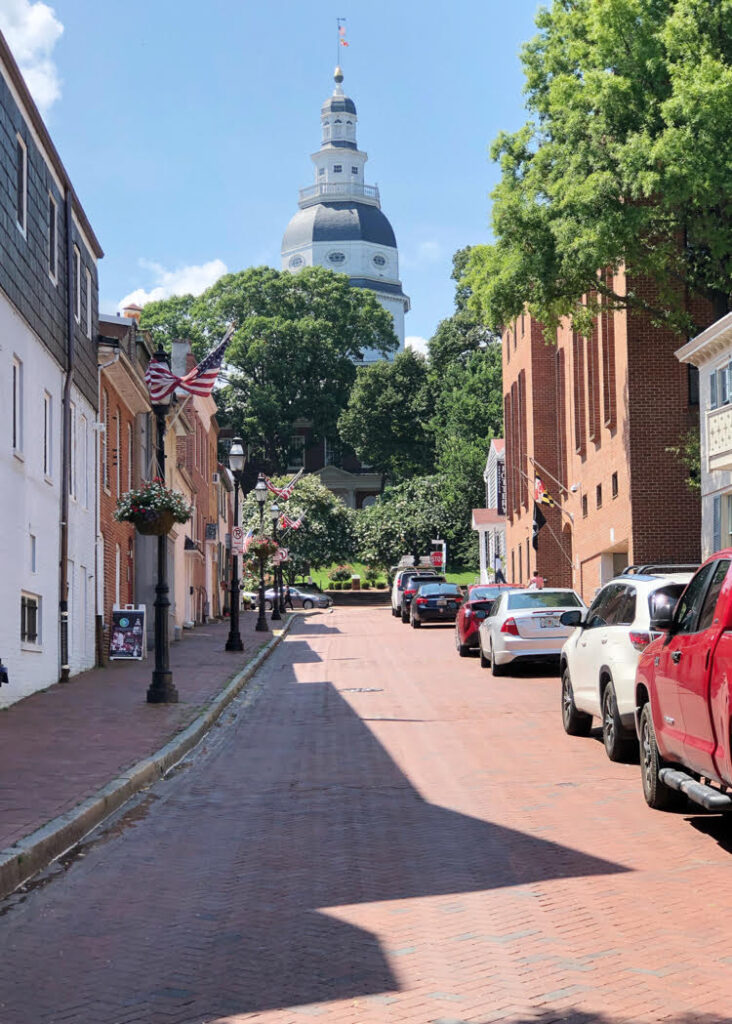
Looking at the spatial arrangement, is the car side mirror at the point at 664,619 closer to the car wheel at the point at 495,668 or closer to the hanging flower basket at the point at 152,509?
the hanging flower basket at the point at 152,509

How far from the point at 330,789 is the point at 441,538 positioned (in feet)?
243

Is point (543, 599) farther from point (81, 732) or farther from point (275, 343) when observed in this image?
point (275, 343)

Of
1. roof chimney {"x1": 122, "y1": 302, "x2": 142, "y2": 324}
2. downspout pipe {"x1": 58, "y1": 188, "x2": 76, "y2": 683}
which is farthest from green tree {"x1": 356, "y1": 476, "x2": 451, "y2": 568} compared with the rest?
downspout pipe {"x1": 58, "y1": 188, "x2": 76, "y2": 683}

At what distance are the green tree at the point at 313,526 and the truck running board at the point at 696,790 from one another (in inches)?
2760

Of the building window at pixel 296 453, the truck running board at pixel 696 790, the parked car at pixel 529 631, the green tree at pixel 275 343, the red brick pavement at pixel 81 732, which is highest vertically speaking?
the green tree at pixel 275 343

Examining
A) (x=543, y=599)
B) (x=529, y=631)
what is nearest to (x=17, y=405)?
(x=529, y=631)

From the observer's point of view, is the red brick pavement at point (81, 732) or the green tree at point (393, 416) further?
the green tree at point (393, 416)

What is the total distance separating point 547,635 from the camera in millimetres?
23203

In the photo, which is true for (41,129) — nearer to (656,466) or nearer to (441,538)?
(656,466)

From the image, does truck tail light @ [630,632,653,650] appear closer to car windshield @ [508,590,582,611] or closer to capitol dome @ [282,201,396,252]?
car windshield @ [508,590,582,611]

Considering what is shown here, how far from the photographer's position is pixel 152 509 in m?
20.6

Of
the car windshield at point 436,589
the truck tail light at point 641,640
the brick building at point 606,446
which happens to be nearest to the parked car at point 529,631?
the truck tail light at point 641,640

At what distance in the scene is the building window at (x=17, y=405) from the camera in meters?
19.8

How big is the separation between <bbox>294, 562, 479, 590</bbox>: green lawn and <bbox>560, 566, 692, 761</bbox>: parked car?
7180 cm
